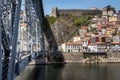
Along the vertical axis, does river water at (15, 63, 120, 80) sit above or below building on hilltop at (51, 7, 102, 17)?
below

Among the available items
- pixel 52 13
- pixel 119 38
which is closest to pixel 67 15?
pixel 52 13

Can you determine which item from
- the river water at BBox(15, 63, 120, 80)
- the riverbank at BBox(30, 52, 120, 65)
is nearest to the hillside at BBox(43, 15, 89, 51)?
the riverbank at BBox(30, 52, 120, 65)

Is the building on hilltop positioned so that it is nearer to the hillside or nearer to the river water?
the hillside

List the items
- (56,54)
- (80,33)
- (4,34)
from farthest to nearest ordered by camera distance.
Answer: (80,33)
(56,54)
(4,34)

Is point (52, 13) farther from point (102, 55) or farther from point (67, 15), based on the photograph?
point (102, 55)

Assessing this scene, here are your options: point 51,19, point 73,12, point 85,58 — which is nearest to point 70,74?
point 85,58

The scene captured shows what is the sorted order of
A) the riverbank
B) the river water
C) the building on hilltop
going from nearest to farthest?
the river water → the riverbank → the building on hilltop

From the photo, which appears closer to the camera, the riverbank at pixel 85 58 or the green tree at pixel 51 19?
the riverbank at pixel 85 58

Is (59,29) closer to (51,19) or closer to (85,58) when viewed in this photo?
(51,19)

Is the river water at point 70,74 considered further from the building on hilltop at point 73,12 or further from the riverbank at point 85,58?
the building on hilltop at point 73,12

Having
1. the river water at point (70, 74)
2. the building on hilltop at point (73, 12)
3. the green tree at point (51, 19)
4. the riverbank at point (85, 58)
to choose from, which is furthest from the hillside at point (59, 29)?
the river water at point (70, 74)

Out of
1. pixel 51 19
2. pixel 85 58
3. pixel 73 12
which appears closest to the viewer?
pixel 85 58
